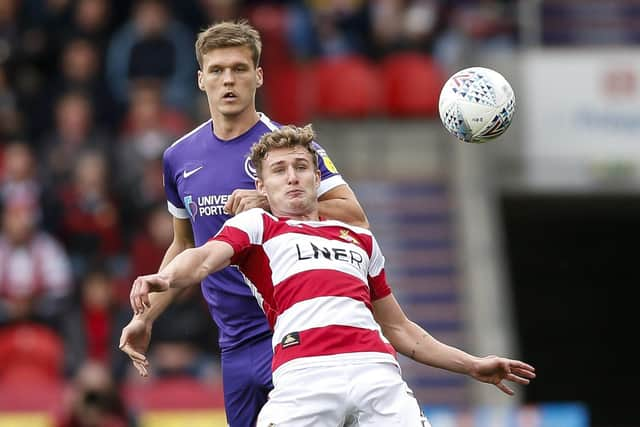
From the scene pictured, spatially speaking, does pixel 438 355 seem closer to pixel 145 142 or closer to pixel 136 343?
pixel 136 343

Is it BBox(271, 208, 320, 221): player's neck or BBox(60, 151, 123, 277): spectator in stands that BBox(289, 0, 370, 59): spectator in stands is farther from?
BBox(271, 208, 320, 221): player's neck

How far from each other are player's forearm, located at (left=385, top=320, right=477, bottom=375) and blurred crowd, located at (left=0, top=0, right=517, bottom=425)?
19.5 feet

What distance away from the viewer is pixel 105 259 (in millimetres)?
14062

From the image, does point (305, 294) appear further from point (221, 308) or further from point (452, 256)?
point (452, 256)

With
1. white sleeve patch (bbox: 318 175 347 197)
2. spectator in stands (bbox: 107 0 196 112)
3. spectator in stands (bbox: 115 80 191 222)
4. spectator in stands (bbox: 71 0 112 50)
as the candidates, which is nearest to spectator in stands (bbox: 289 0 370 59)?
spectator in stands (bbox: 107 0 196 112)

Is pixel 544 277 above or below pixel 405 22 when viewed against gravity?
below

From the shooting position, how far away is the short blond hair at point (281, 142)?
6820mm

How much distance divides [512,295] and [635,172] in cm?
551

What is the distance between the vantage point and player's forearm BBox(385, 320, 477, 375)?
6.88 m

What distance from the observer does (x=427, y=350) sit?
6965mm

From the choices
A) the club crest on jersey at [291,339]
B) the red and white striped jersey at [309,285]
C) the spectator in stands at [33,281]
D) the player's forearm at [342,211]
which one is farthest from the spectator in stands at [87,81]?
the club crest on jersey at [291,339]

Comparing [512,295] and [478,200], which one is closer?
[478,200]

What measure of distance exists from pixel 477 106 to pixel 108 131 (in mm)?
8507

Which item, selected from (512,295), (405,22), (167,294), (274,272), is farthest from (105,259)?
(512,295)
